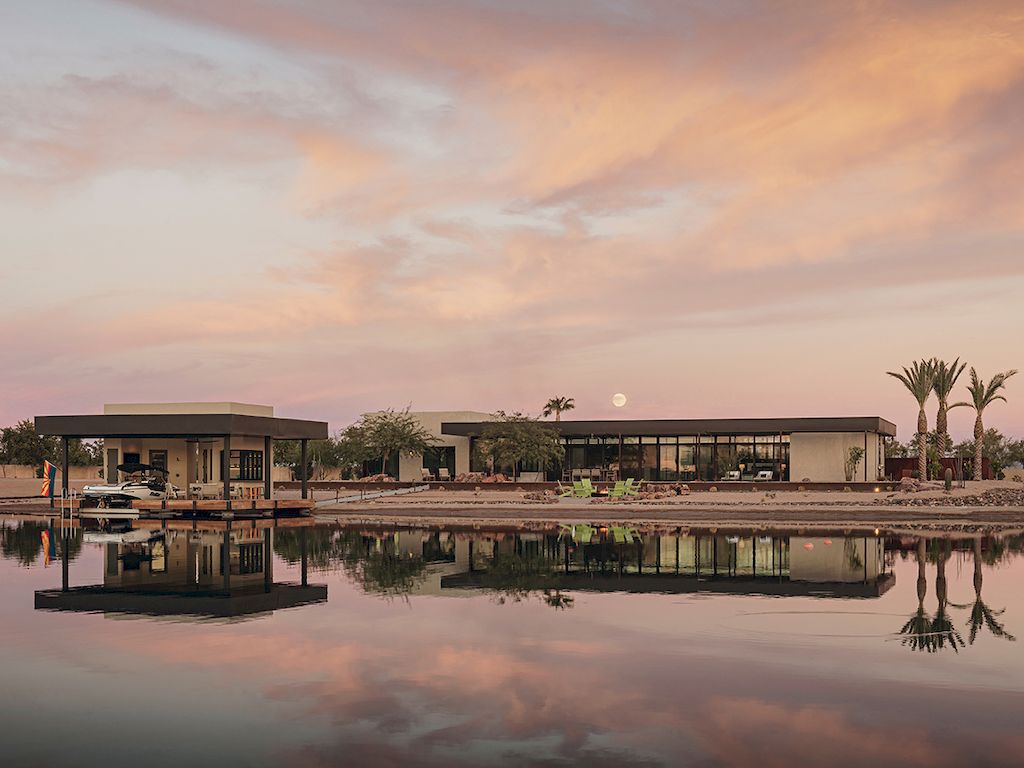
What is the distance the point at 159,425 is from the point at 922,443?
48.4m

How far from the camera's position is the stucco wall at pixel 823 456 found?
229 feet

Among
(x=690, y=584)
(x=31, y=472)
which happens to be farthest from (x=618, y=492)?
(x=31, y=472)

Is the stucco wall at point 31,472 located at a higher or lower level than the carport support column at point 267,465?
lower

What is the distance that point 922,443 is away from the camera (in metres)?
72.2

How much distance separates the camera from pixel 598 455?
77.9 m

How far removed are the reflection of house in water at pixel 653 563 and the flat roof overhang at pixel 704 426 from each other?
3323 cm

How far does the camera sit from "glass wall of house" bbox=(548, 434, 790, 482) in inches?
2862

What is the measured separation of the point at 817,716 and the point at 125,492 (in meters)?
46.1

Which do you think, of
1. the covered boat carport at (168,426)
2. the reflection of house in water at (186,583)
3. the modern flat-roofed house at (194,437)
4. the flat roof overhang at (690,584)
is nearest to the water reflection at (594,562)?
the flat roof overhang at (690,584)

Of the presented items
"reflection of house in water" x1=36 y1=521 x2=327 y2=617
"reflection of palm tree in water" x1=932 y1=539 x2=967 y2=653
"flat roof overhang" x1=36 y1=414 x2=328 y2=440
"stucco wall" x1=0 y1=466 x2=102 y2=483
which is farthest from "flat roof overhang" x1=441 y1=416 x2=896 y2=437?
"reflection of palm tree in water" x1=932 y1=539 x2=967 y2=653

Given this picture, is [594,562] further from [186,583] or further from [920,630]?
[920,630]

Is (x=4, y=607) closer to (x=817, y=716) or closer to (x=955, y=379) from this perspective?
(x=817, y=716)

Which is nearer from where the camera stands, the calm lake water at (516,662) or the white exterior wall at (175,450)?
the calm lake water at (516,662)

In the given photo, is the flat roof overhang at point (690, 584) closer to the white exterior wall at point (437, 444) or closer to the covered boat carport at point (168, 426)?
the covered boat carport at point (168, 426)
